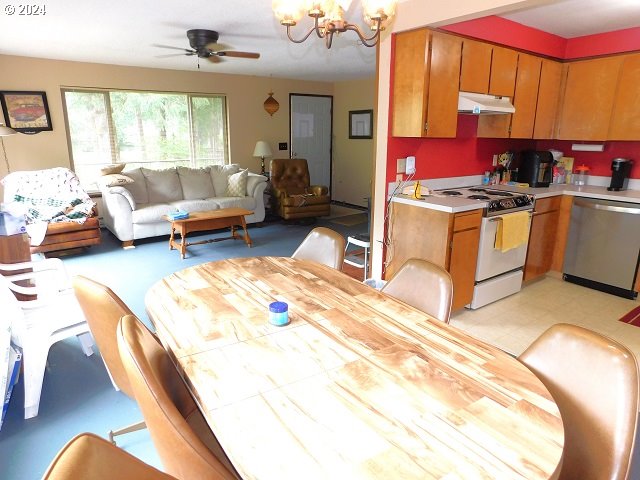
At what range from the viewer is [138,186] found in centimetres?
552

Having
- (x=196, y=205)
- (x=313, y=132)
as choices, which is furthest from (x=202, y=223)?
(x=313, y=132)

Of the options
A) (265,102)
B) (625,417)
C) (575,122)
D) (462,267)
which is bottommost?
(462,267)

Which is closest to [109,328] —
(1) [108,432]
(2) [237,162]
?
(1) [108,432]

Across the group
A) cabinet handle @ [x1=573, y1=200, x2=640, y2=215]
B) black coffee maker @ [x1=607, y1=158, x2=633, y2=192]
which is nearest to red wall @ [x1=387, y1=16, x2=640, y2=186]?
black coffee maker @ [x1=607, y1=158, x2=633, y2=192]

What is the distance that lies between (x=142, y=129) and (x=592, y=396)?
6.39 metres

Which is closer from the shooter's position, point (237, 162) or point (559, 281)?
point (559, 281)

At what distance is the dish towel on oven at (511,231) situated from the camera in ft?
10.6

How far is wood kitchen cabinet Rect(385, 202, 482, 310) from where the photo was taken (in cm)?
300

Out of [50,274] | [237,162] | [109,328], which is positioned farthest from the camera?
[237,162]

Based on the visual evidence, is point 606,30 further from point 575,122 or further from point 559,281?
point 559,281

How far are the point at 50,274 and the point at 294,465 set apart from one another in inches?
90.7

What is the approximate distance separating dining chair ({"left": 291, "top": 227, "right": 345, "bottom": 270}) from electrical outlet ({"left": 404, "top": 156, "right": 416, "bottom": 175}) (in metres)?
1.25

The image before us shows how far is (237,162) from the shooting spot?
7.02 meters

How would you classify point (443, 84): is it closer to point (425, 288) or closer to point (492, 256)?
point (492, 256)
